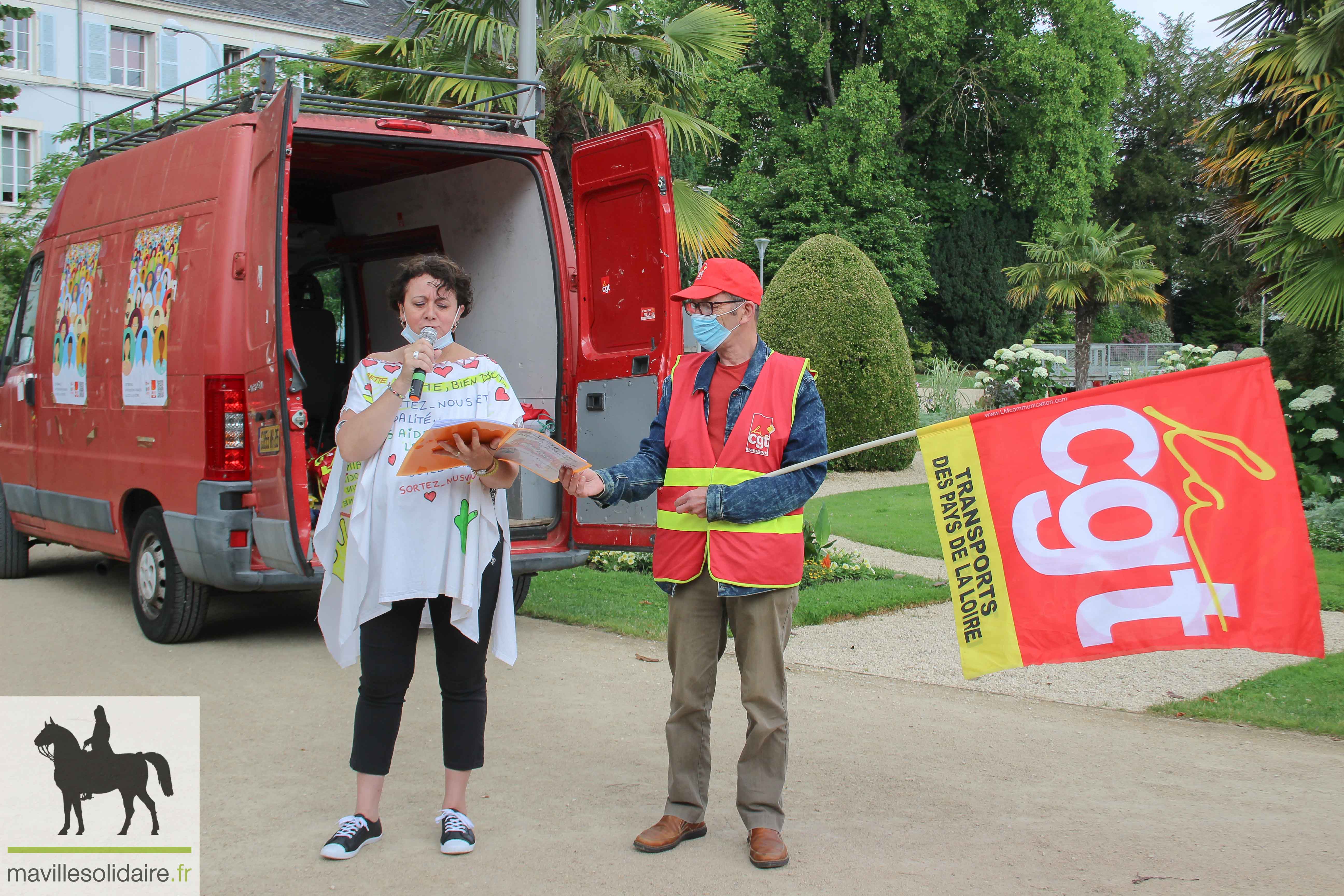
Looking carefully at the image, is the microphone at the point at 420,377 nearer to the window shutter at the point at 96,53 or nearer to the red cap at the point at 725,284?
the red cap at the point at 725,284

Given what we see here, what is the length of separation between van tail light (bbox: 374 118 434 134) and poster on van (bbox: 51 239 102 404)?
2.11 m

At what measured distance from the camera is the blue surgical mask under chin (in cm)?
378

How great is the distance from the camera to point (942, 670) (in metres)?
6.13

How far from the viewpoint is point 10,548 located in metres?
8.78

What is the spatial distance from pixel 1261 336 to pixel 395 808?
2740 centimetres

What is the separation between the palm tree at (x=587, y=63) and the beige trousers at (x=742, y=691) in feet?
30.3

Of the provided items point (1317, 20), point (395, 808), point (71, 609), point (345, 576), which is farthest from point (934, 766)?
point (1317, 20)

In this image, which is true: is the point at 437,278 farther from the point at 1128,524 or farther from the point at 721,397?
the point at 1128,524

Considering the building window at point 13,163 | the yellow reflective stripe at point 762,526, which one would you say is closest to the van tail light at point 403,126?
the yellow reflective stripe at point 762,526

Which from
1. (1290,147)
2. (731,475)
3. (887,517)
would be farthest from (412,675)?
(1290,147)

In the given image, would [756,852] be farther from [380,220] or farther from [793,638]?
[380,220]

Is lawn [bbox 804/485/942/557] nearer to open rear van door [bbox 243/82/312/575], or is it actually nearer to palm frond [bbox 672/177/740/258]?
palm frond [bbox 672/177/740/258]

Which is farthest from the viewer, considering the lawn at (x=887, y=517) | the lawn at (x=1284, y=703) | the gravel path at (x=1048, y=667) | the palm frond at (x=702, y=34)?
the palm frond at (x=702, y=34)

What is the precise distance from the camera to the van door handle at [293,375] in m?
5.60
